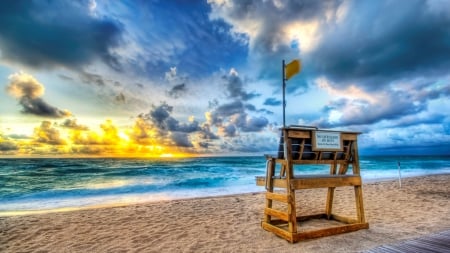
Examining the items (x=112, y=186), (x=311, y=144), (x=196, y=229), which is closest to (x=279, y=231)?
(x=311, y=144)

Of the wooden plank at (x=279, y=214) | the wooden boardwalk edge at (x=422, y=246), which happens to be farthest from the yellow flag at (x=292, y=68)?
the wooden boardwalk edge at (x=422, y=246)

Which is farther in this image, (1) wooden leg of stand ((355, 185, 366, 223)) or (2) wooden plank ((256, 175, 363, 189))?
(1) wooden leg of stand ((355, 185, 366, 223))

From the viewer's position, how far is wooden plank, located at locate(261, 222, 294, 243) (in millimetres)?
4304

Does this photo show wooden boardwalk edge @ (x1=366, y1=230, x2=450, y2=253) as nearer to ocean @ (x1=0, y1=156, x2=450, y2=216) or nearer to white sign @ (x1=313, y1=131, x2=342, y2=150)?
white sign @ (x1=313, y1=131, x2=342, y2=150)

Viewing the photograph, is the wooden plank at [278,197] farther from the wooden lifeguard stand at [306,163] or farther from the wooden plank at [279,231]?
the wooden plank at [279,231]

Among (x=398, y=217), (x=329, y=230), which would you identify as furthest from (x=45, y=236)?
(x=398, y=217)

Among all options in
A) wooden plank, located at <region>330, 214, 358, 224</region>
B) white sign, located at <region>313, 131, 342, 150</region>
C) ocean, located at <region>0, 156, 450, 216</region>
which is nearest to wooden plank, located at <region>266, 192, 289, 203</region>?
white sign, located at <region>313, 131, 342, 150</region>

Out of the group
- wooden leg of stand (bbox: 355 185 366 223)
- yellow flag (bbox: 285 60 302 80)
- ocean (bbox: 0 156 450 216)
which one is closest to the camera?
yellow flag (bbox: 285 60 302 80)

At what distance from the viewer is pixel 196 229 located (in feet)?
18.0

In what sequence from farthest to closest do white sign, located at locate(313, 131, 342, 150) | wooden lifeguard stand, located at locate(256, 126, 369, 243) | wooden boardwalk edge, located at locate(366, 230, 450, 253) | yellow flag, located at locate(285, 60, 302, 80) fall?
yellow flag, located at locate(285, 60, 302, 80) → white sign, located at locate(313, 131, 342, 150) → wooden lifeguard stand, located at locate(256, 126, 369, 243) → wooden boardwalk edge, located at locate(366, 230, 450, 253)

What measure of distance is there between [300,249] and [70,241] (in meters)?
4.63

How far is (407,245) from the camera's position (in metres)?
3.11

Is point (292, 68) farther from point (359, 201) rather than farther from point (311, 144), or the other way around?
point (359, 201)

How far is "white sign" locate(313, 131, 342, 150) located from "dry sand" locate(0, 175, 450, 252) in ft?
5.81
